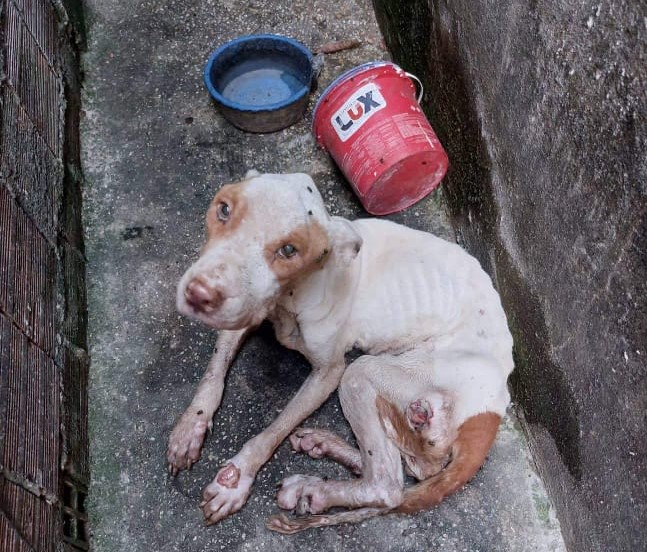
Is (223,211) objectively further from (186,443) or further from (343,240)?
(186,443)

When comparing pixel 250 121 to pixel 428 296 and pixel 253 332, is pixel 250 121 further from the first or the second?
pixel 428 296

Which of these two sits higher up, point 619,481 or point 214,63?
point 214,63

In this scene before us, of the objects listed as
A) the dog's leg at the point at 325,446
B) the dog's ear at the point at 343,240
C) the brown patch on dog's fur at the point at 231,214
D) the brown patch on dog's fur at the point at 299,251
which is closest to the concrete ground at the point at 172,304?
the dog's leg at the point at 325,446

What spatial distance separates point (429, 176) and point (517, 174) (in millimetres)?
812

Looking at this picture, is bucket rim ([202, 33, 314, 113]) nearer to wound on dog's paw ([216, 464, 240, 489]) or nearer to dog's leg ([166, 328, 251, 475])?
dog's leg ([166, 328, 251, 475])

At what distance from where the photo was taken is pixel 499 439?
308cm

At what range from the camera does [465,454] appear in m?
2.47

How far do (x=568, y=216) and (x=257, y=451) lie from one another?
1580 millimetres

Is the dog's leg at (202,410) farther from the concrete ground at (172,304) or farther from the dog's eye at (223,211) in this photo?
the dog's eye at (223,211)

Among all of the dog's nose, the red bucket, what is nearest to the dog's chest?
the dog's nose

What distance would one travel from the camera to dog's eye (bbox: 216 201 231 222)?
7.30ft

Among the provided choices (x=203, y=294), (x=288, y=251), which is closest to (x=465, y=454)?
(x=288, y=251)

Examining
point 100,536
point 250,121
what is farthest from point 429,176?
point 100,536

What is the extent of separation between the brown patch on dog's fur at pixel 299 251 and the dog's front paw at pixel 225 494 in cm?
100
